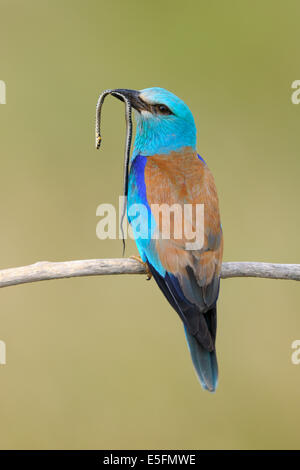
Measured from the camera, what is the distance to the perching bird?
1.90 metres

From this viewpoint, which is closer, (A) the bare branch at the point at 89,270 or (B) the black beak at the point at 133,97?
(A) the bare branch at the point at 89,270

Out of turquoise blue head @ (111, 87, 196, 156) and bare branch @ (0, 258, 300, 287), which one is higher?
turquoise blue head @ (111, 87, 196, 156)

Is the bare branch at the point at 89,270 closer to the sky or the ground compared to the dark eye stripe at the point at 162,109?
closer to the ground

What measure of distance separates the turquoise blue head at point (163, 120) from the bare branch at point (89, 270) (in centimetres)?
47

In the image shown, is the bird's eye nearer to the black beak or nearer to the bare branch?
the black beak

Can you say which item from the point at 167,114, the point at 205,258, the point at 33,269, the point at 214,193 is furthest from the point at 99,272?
the point at 167,114

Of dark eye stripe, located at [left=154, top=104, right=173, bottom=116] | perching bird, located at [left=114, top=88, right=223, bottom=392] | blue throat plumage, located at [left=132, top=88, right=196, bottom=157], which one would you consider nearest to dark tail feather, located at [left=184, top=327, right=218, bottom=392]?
perching bird, located at [left=114, top=88, right=223, bottom=392]

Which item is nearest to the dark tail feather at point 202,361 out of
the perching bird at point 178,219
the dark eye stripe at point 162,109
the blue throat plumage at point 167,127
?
the perching bird at point 178,219

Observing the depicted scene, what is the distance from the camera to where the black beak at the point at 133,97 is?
2.23 m

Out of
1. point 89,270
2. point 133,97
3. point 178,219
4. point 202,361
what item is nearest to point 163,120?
point 133,97

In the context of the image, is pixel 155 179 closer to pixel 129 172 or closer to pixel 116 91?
pixel 129 172

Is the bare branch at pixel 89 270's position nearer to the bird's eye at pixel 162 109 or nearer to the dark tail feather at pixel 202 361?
the dark tail feather at pixel 202 361

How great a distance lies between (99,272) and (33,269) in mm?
200

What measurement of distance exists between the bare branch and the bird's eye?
1.86 ft
